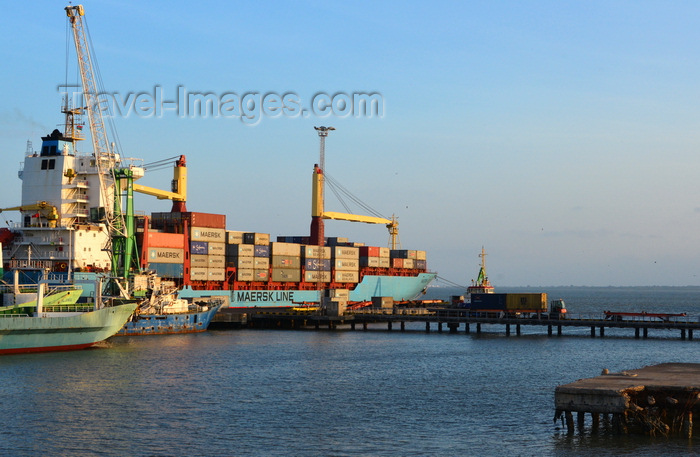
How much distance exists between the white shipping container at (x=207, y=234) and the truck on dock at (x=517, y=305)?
1167 inches

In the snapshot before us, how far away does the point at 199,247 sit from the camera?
91500 millimetres

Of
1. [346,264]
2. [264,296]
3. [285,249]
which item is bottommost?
[264,296]

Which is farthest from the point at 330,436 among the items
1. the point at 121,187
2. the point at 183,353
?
the point at 121,187

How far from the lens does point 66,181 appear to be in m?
79.9

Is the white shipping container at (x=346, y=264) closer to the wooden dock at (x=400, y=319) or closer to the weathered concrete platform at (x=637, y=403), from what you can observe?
the wooden dock at (x=400, y=319)

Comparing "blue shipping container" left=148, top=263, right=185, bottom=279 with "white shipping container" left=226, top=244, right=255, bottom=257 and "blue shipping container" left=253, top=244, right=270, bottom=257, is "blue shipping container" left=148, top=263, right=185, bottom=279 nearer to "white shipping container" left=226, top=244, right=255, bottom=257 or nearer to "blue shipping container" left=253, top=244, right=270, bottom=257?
"white shipping container" left=226, top=244, right=255, bottom=257

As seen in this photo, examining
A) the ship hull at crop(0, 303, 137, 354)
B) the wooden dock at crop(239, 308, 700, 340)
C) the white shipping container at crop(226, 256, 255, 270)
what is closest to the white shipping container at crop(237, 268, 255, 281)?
the white shipping container at crop(226, 256, 255, 270)

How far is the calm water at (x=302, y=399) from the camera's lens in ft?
105

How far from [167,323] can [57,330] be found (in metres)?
19.7

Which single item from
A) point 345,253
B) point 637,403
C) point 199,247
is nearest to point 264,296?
point 199,247

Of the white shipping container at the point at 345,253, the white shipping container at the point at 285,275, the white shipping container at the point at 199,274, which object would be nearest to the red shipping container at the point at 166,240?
the white shipping container at the point at 199,274

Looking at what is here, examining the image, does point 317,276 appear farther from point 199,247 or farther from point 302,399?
point 302,399

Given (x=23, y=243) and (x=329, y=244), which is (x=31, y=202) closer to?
(x=23, y=243)

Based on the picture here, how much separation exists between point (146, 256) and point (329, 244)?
45040 mm
